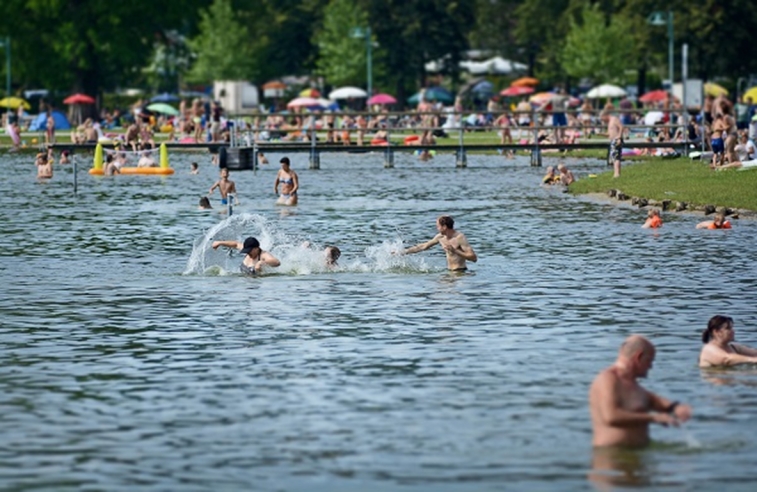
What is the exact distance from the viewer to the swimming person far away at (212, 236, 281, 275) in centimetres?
2880

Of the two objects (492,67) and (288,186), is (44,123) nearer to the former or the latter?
(492,67)

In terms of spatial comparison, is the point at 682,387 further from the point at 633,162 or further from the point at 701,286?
the point at 633,162

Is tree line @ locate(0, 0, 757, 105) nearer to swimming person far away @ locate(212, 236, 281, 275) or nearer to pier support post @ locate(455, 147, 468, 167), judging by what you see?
pier support post @ locate(455, 147, 468, 167)

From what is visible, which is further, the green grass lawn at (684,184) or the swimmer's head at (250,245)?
the green grass lawn at (684,184)

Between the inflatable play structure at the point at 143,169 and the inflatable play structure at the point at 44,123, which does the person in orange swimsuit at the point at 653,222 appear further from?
the inflatable play structure at the point at 44,123

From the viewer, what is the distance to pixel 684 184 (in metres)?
45.4

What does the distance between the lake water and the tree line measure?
64.9m

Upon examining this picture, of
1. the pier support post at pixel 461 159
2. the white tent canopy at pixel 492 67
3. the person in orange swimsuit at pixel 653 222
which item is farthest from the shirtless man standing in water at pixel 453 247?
the white tent canopy at pixel 492 67

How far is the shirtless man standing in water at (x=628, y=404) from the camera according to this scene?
1453 cm

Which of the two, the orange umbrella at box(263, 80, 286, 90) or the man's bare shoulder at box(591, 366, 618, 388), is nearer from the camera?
the man's bare shoulder at box(591, 366, 618, 388)

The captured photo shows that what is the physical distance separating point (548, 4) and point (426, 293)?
116724 millimetres

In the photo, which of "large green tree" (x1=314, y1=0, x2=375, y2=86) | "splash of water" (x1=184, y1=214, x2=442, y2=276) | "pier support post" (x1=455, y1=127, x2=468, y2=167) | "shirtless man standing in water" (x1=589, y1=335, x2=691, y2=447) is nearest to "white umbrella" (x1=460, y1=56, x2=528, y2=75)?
"large green tree" (x1=314, y1=0, x2=375, y2=86)

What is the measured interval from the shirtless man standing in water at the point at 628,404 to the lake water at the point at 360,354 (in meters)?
0.29

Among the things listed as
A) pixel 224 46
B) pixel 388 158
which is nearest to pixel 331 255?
pixel 388 158
